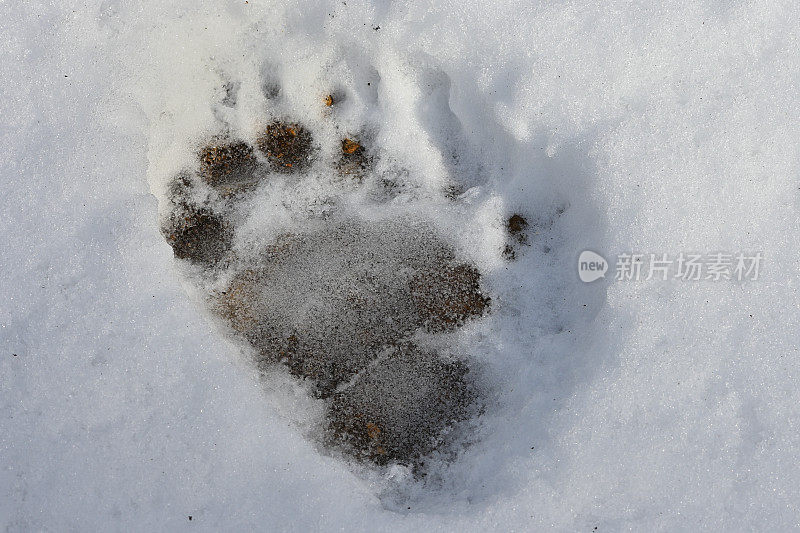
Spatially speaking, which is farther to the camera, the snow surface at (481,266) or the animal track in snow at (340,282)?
the animal track in snow at (340,282)

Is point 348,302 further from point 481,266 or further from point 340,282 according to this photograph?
point 481,266

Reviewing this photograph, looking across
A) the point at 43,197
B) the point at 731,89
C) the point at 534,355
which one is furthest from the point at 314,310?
the point at 731,89

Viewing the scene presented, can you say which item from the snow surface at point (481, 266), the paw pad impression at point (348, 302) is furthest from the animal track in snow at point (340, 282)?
the snow surface at point (481, 266)

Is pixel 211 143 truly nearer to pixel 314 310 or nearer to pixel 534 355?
pixel 314 310

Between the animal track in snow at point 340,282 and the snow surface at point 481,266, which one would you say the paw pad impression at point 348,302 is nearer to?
the animal track in snow at point 340,282

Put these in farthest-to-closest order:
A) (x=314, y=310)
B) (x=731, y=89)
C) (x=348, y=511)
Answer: (x=314, y=310) < (x=731, y=89) < (x=348, y=511)

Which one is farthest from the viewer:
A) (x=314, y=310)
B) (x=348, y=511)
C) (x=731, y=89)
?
(x=314, y=310)

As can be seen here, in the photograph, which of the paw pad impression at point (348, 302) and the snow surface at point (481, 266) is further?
the paw pad impression at point (348, 302)

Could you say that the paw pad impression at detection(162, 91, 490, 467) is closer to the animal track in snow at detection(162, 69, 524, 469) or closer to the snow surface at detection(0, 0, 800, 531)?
the animal track in snow at detection(162, 69, 524, 469)
